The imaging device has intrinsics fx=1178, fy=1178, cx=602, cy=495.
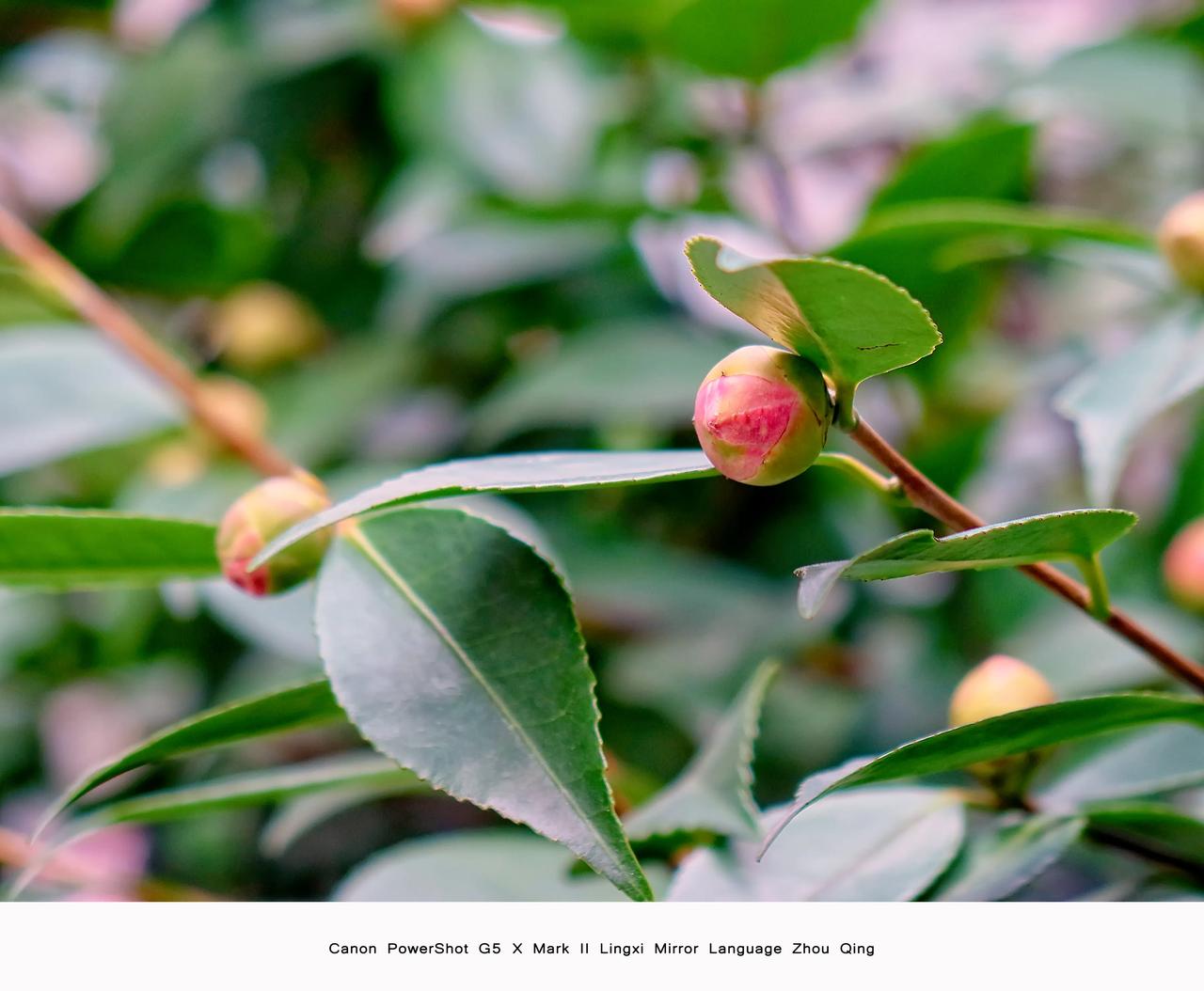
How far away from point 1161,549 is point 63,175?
1260 mm

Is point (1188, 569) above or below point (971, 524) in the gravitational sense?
below

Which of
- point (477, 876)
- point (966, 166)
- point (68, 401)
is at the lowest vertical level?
point (477, 876)

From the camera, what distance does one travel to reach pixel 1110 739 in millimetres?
538

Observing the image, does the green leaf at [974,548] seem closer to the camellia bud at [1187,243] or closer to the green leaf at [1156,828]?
the green leaf at [1156,828]

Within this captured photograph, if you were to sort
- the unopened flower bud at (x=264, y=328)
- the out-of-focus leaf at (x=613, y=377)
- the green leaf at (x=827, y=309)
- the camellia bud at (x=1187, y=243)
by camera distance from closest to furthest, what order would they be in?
the green leaf at (x=827, y=309) < the camellia bud at (x=1187, y=243) < the out-of-focus leaf at (x=613, y=377) < the unopened flower bud at (x=264, y=328)

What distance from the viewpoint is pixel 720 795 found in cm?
40

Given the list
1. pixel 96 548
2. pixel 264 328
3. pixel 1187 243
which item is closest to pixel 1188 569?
pixel 1187 243

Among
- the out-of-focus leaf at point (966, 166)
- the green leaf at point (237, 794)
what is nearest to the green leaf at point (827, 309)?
the green leaf at point (237, 794)

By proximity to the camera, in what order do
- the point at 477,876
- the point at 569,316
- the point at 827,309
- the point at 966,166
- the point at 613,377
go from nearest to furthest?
the point at 827,309
the point at 477,876
the point at 966,166
the point at 613,377
the point at 569,316

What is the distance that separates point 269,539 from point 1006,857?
26 centimetres

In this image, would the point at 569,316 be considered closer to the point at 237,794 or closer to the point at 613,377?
the point at 613,377

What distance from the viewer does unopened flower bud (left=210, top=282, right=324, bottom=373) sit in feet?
3.24

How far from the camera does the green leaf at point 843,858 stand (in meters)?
0.38
